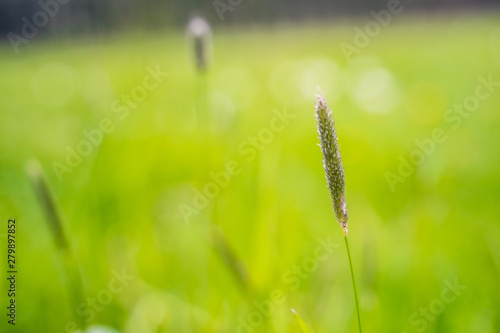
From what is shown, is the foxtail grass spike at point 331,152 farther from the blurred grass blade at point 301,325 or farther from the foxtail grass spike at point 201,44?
the foxtail grass spike at point 201,44

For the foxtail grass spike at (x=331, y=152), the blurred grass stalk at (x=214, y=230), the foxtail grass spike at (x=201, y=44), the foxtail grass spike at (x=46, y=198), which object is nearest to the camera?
the foxtail grass spike at (x=331, y=152)

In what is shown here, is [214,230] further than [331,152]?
Yes

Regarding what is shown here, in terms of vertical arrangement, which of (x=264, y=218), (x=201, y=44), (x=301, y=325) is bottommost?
(x=301, y=325)

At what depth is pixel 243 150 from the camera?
2.96 m

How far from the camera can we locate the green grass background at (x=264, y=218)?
1.21 meters

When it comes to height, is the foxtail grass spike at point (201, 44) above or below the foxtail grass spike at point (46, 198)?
above

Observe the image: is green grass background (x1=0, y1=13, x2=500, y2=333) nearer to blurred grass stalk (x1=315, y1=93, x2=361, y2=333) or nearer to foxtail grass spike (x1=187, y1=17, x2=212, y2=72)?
foxtail grass spike (x1=187, y1=17, x2=212, y2=72)

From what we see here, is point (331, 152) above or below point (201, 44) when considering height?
below

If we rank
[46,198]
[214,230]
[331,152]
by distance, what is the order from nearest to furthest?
[331,152] < [46,198] < [214,230]

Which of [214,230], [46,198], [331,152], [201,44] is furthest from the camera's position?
[201,44]

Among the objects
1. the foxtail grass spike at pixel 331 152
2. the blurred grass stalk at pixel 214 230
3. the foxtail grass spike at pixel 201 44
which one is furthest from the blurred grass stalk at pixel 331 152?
the foxtail grass spike at pixel 201 44

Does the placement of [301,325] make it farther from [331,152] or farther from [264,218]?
[264,218]

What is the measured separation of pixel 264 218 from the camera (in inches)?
44.6

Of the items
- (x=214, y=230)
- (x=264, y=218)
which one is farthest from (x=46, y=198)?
(x=264, y=218)
